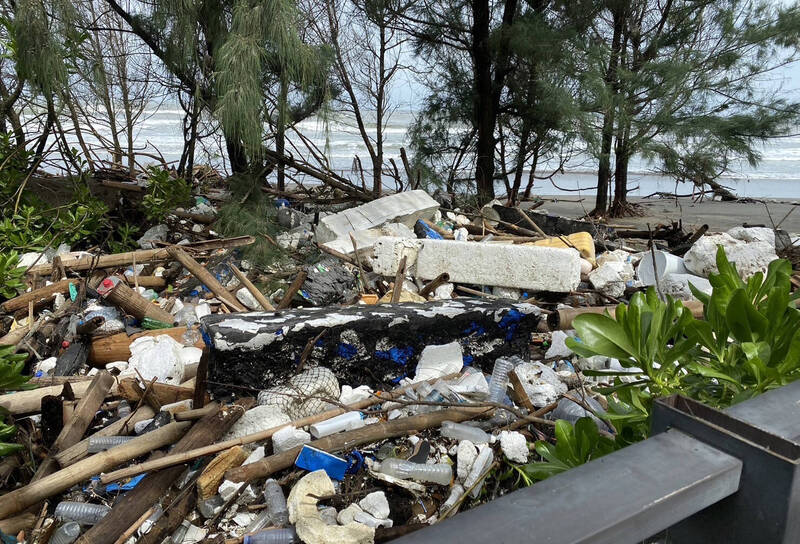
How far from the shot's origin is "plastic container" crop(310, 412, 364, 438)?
7.65 ft

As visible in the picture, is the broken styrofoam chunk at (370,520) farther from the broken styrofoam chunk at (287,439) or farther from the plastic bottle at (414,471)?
the broken styrofoam chunk at (287,439)

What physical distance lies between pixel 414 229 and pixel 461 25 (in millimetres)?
3559

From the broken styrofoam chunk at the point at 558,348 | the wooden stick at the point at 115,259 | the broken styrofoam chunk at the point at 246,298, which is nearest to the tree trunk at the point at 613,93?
the broken styrofoam chunk at the point at 558,348

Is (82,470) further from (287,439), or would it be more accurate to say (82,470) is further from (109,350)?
(109,350)

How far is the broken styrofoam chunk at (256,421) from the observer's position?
2.38m

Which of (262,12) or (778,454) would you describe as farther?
(262,12)

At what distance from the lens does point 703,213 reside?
32.6 ft

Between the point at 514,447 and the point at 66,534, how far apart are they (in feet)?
5.25

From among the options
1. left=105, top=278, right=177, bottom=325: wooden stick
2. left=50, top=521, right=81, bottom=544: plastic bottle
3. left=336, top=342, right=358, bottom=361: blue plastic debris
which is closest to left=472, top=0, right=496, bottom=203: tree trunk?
left=105, top=278, right=177, bottom=325: wooden stick

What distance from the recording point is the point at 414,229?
5.86m

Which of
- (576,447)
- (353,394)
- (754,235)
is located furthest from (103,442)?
(754,235)

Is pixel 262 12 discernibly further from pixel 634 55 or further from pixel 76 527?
pixel 634 55

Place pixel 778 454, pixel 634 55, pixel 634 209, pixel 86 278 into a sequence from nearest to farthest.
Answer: pixel 778 454 < pixel 86 278 < pixel 634 55 < pixel 634 209

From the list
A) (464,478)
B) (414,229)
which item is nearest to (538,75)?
(414,229)
